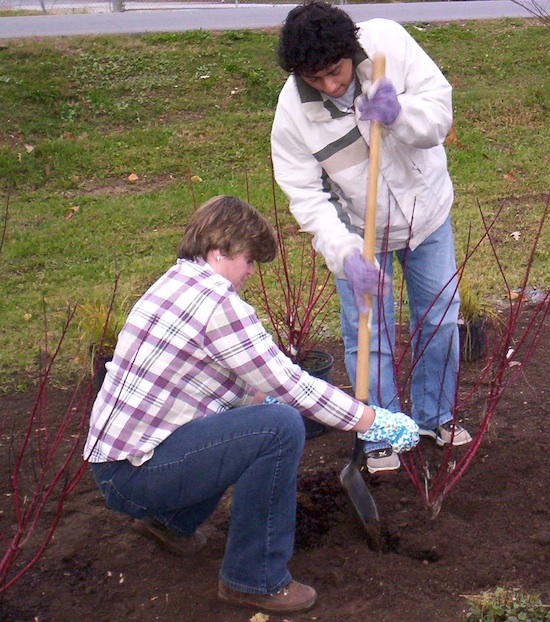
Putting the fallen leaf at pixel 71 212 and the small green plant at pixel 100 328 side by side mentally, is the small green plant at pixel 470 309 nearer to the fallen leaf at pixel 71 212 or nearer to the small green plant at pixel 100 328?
the small green plant at pixel 100 328

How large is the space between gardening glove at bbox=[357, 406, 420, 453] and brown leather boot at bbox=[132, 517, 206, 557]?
82cm

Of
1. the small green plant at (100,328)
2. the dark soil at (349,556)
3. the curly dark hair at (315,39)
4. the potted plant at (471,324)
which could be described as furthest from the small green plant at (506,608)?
the small green plant at (100,328)

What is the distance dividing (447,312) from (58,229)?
15.0 ft

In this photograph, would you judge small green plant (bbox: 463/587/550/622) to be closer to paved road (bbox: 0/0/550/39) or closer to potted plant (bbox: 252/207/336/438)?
potted plant (bbox: 252/207/336/438)

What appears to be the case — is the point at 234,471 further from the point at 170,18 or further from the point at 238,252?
the point at 170,18

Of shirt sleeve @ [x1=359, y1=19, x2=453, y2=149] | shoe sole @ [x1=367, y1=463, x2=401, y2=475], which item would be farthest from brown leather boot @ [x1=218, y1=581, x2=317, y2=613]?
shirt sleeve @ [x1=359, y1=19, x2=453, y2=149]

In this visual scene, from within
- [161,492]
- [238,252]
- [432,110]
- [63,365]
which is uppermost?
[432,110]

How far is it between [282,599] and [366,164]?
156 cm

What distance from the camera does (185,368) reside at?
2617 millimetres

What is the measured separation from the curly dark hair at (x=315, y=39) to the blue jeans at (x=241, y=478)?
114cm

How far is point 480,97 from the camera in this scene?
32.4ft

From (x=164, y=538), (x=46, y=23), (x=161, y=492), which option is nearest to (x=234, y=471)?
(x=161, y=492)

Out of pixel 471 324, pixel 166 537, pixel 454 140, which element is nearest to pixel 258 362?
pixel 166 537

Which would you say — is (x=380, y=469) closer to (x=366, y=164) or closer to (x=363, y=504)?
(x=363, y=504)
